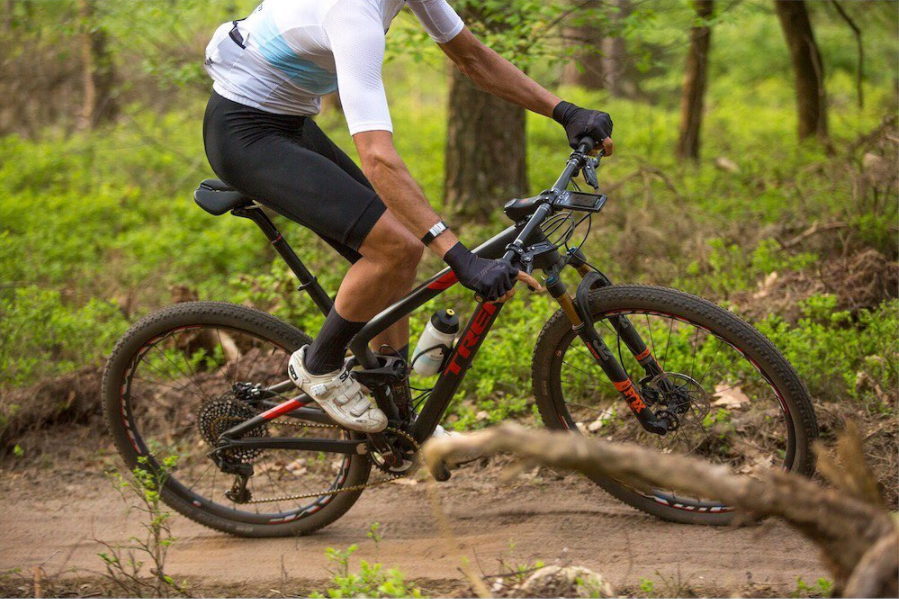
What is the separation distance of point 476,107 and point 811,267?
296 cm

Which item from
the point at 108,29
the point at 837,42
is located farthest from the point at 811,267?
the point at 837,42

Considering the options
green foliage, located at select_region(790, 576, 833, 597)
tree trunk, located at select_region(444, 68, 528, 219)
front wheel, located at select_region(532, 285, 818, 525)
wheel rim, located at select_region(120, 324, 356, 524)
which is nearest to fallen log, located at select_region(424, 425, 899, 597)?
green foliage, located at select_region(790, 576, 833, 597)

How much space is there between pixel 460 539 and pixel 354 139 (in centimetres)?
182

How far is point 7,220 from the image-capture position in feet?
25.4

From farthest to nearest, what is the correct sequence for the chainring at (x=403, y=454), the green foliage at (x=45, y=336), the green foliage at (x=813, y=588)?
the green foliage at (x=45, y=336) < the chainring at (x=403, y=454) < the green foliage at (x=813, y=588)

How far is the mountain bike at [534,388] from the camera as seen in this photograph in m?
3.07

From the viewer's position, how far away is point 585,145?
3080 millimetres

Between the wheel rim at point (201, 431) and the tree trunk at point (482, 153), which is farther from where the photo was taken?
the tree trunk at point (482, 153)

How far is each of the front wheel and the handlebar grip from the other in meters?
0.55

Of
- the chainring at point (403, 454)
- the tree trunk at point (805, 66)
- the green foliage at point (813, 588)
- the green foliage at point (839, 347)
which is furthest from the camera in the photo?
the tree trunk at point (805, 66)

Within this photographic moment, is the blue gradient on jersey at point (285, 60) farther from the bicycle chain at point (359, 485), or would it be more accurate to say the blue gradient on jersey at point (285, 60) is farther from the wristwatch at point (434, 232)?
the bicycle chain at point (359, 485)

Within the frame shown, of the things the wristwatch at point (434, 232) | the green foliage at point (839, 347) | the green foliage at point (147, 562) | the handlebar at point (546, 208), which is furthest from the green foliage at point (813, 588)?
the green foliage at point (147, 562)

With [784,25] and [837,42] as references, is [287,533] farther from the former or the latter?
[837,42]

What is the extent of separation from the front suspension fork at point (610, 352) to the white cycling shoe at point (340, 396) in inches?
36.5
